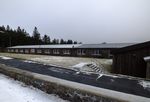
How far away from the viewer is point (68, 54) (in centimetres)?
4097

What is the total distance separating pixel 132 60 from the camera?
704 inches

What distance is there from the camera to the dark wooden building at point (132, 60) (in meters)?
17.4

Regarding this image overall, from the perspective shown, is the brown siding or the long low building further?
the long low building

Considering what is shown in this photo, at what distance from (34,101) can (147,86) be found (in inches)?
154

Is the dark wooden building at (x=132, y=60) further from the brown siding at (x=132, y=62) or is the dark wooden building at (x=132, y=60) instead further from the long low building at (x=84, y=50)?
the long low building at (x=84, y=50)

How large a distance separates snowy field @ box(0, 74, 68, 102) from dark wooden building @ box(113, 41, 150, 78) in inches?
524

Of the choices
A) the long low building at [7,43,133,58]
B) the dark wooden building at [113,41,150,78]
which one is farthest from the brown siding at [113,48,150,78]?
the long low building at [7,43,133,58]

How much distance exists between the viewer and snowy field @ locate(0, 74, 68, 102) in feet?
18.2

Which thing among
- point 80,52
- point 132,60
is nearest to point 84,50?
point 80,52

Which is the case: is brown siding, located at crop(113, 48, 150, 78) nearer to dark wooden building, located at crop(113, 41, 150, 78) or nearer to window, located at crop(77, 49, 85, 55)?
dark wooden building, located at crop(113, 41, 150, 78)

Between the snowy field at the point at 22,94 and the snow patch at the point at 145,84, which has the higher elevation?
the snow patch at the point at 145,84

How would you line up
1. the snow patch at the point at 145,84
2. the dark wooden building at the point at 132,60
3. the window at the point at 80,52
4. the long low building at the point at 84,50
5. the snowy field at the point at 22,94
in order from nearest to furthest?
the snowy field at the point at 22,94, the snow patch at the point at 145,84, the dark wooden building at the point at 132,60, the long low building at the point at 84,50, the window at the point at 80,52

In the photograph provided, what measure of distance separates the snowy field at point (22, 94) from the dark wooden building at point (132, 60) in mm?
13318

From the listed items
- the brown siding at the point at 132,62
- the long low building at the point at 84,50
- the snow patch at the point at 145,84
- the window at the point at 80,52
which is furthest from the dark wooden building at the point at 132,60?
the window at the point at 80,52
